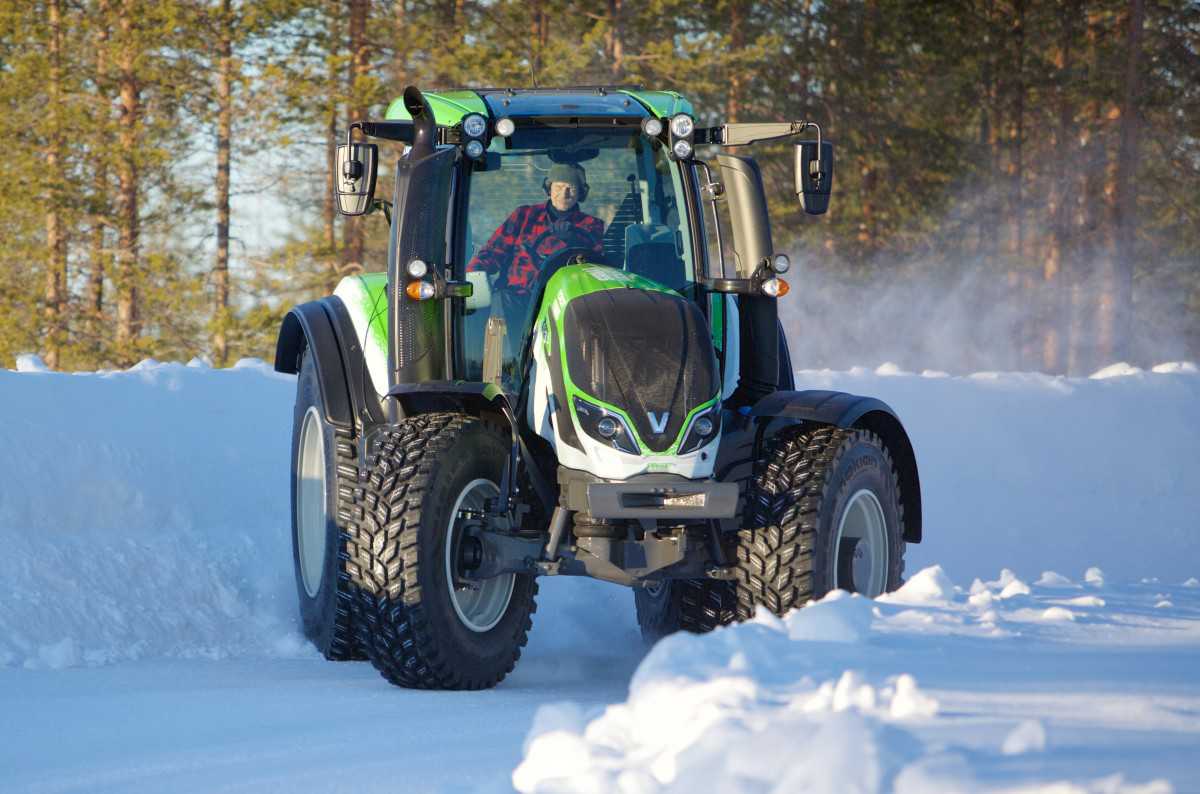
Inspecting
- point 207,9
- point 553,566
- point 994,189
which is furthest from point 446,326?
point 994,189

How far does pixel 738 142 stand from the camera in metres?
6.62

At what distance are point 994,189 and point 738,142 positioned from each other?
29.9m

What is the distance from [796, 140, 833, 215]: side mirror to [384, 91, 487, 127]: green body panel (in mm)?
1413

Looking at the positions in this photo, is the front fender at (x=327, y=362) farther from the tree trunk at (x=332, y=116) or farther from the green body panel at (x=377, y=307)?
the tree trunk at (x=332, y=116)

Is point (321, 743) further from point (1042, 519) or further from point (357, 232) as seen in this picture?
point (357, 232)

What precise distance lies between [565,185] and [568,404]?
1.30 metres

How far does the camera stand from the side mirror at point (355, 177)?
6723 millimetres

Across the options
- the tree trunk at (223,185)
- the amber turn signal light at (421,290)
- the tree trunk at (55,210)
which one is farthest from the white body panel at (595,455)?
the tree trunk at (55,210)

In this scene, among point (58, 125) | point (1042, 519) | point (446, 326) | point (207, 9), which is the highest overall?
point (207, 9)

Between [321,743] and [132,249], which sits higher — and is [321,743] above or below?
below

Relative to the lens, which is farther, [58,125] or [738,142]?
[58,125]

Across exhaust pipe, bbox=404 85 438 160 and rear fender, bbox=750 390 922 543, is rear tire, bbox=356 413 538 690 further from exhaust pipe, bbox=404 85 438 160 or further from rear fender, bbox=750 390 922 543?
exhaust pipe, bbox=404 85 438 160

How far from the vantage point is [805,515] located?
6.05 meters

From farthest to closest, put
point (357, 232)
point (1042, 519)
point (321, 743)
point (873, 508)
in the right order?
point (357, 232), point (1042, 519), point (873, 508), point (321, 743)
